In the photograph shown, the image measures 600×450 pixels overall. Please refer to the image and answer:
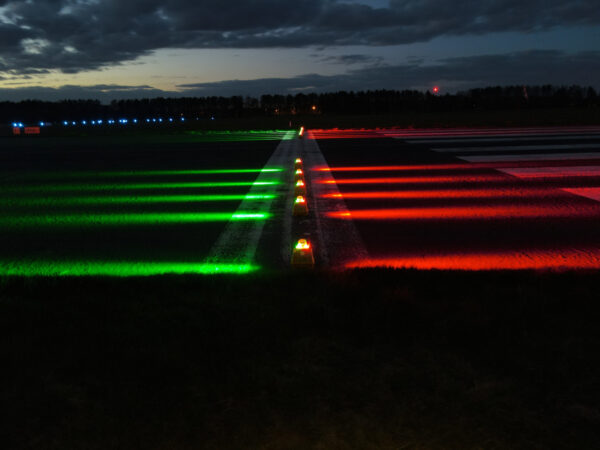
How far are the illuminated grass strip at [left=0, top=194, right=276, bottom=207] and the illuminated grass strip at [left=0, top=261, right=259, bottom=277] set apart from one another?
4.85 m

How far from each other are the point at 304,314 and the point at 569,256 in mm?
3704

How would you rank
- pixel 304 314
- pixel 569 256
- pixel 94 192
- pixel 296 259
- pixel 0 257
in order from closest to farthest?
pixel 304 314, pixel 296 259, pixel 569 256, pixel 0 257, pixel 94 192

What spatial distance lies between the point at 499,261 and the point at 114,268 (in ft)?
14.2

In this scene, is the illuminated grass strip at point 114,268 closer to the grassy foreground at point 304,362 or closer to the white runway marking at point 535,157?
the grassy foreground at point 304,362

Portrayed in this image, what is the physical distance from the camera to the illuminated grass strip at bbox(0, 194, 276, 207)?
11859mm

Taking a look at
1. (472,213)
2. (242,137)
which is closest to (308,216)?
(472,213)

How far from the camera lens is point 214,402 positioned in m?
3.56

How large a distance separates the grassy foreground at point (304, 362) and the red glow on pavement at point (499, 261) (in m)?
0.60

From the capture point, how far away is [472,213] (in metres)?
9.88

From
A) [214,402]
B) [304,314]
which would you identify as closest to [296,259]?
[304,314]

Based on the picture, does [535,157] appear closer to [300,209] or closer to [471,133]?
[300,209]

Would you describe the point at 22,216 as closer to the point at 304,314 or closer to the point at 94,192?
the point at 94,192

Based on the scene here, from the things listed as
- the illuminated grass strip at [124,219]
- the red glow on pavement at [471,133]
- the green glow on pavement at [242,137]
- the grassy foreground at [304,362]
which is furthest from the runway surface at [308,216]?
the red glow on pavement at [471,133]

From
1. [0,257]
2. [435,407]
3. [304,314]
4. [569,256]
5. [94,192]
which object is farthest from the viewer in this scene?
[94,192]
